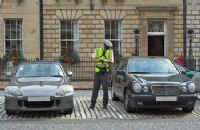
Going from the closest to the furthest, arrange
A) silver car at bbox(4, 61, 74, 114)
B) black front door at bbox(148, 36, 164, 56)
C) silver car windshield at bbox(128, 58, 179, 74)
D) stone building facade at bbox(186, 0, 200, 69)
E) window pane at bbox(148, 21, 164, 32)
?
1. silver car at bbox(4, 61, 74, 114)
2. silver car windshield at bbox(128, 58, 179, 74)
3. stone building facade at bbox(186, 0, 200, 69)
4. window pane at bbox(148, 21, 164, 32)
5. black front door at bbox(148, 36, 164, 56)

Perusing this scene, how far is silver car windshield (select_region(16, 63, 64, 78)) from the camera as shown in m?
14.8

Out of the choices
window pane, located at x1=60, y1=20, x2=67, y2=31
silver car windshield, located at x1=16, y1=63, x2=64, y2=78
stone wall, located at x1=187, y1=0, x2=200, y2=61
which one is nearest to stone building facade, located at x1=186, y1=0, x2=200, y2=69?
stone wall, located at x1=187, y1=0, x2=200, y2=61

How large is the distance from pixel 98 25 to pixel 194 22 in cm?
641

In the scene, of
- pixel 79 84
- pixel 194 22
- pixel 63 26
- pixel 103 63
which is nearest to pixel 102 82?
pixel 103 63

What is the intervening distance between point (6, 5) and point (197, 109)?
68.4 feet

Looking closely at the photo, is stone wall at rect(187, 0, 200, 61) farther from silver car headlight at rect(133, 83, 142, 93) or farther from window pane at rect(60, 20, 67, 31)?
silver car headlight at rect(133, 83, 142, 93)

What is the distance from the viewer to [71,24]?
112 feet

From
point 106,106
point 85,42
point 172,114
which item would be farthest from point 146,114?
point 85,42

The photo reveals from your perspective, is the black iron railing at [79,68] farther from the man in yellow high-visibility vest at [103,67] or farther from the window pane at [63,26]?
the man in yellow high-visibility vest at [103,67]

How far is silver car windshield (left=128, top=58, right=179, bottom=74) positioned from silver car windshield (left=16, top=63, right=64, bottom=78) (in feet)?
6.99

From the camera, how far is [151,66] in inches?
600

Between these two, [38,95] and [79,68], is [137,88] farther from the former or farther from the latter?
[79,68]

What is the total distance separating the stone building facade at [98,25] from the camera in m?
33.7

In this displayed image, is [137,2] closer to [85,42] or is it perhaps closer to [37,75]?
[85,42]
